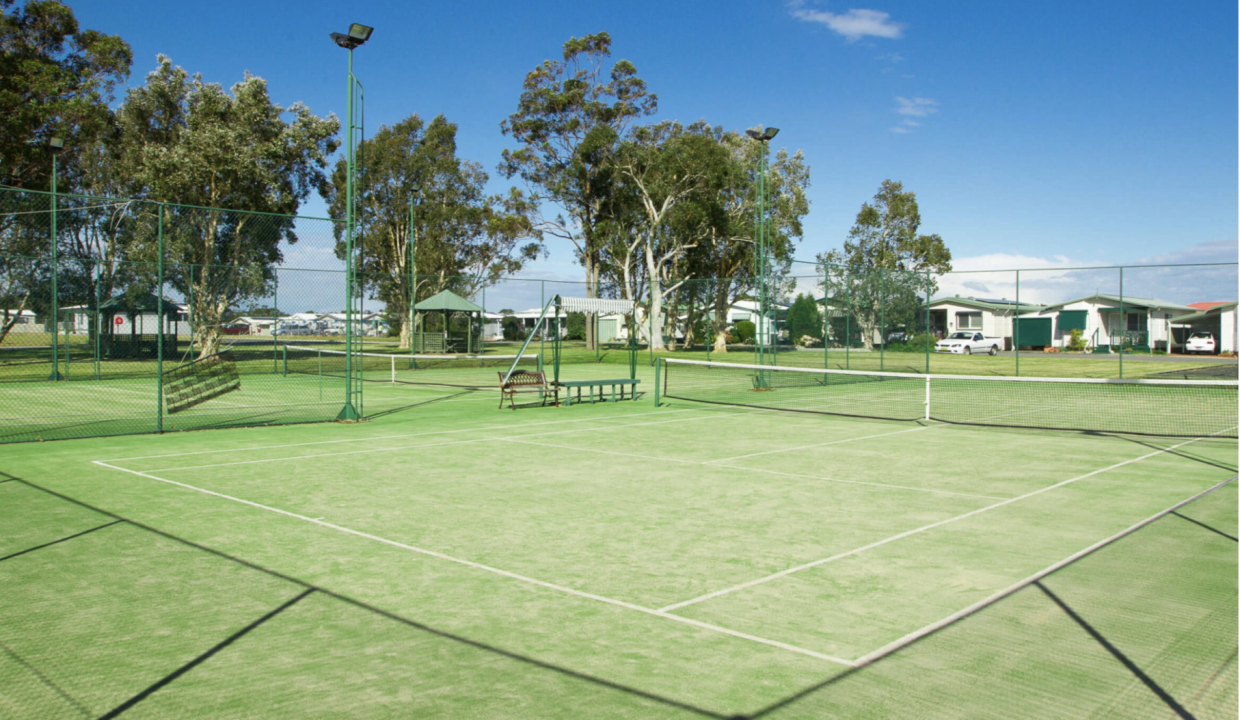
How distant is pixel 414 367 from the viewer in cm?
3005

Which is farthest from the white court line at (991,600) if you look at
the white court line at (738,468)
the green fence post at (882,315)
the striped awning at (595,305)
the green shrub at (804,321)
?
the striped awning at (595,305)

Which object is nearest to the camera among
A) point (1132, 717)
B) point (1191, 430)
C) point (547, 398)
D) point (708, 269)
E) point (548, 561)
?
point (1132, 717)

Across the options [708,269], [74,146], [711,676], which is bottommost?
[711,676]

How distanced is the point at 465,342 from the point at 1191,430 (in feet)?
89.7

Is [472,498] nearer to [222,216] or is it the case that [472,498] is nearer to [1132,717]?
[1132,717]

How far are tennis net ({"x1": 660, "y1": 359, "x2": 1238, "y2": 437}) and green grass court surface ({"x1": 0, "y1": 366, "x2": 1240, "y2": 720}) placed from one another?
4.31 m

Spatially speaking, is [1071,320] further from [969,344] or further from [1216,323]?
[969,344]

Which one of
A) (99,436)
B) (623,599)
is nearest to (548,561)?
(623,599)

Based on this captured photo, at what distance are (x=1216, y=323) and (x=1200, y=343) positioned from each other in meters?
0.88

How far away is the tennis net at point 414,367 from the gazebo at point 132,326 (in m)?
3.76

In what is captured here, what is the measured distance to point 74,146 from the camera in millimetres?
33812

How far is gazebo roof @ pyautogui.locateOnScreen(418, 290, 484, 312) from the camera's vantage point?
1278 inches

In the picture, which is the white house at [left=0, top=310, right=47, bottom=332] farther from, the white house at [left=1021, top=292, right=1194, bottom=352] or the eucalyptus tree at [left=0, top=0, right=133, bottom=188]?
the white house at [left=1021, top=292, right=1194, bottom=352]

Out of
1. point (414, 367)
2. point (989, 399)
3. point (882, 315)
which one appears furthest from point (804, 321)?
point (414, 367)
